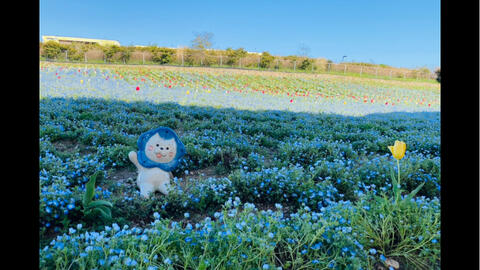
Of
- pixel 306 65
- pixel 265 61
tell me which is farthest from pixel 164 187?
pixel 306 65

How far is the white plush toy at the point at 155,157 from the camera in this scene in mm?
3215

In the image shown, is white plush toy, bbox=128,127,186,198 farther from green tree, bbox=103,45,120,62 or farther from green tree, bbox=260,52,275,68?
Answer: green tree, bbox=260,52,275,68

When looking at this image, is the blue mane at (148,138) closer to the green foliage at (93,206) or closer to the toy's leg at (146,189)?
the toy's leg at (146,189)

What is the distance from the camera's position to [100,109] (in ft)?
23.4

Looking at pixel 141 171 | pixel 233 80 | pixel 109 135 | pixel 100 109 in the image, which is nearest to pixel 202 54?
pixel 233 80

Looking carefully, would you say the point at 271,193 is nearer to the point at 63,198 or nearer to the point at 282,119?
the point at 63,198

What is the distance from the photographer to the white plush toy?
321 cm

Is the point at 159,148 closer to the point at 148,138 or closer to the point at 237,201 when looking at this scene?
the point at 148,138

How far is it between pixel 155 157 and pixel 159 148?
0.37ft

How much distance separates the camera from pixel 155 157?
3246 millimetres

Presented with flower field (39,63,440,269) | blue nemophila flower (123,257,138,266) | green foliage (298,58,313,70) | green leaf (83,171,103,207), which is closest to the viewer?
blue nemophila flower (123,257,138,266)

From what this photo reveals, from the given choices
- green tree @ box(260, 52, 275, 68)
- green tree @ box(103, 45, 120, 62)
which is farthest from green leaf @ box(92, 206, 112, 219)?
green tree @ box(260, 52, 275, 68)

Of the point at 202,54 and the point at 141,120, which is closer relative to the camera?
the point at 141,120
